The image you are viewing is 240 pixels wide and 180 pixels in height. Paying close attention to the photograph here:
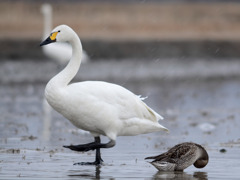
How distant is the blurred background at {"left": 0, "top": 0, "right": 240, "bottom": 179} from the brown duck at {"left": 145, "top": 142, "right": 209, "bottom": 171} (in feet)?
0.42

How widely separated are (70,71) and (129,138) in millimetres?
2803

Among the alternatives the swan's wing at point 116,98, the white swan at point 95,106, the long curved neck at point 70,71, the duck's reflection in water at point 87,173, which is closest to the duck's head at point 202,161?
the white swan at point 95,106

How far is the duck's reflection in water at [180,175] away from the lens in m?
8.57

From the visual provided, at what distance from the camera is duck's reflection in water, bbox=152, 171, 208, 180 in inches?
337

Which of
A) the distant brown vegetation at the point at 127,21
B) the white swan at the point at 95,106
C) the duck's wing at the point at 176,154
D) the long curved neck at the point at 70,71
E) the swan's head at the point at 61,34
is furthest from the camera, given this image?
the distant brown vegetation at the point at 127,21

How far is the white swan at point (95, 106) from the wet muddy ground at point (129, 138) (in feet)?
1.40

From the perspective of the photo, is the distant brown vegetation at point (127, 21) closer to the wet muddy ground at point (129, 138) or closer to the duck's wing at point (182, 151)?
the wet muddy ground at point (129, 138)

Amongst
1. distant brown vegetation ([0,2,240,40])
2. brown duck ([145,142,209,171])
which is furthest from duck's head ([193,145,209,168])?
distant brown vegetation ([0,2,240,40])

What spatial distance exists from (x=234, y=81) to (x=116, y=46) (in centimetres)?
1253

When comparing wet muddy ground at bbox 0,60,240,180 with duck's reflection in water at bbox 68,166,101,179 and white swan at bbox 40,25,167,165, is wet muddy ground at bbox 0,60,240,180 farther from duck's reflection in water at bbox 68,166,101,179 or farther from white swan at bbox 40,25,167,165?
white swan at bbox 40,25,167,165

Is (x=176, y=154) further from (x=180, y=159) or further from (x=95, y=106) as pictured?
(x=95, y=106)

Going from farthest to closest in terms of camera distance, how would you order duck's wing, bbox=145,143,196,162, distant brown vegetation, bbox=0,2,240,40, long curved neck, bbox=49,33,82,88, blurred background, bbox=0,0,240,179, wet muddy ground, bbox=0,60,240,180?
1. distant brown vegetation, bbox=0,2,240,40
2. blurred background, bbox=0,0,240,179
3. long curved neck, bbox=49,33,82,88
4. duck's wing, bbox=145,143,196,162
5. wet muddy ground, bbox=0,60,240,180

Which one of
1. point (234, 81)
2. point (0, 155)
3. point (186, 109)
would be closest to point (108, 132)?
point (0, 155)

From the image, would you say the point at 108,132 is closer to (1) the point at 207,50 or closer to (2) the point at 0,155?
(2) the point at 0,155
